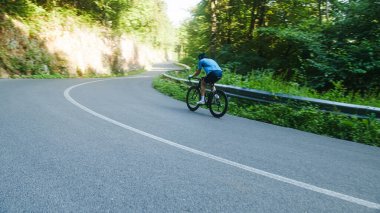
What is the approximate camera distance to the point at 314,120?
8.16 m

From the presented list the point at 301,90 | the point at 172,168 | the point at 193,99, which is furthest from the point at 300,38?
the point at 172,168

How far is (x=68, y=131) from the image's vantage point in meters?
6.23

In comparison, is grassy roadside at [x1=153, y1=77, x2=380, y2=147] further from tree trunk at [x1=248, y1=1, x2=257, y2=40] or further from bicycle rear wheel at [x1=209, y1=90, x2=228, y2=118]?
tree trunk at [x1=248, y1=1, x2=257, y2=40]

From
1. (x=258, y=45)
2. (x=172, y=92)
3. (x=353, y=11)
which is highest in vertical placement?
(x=353, y=11)

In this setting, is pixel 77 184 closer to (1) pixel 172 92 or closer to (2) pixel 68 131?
(2) pixel 68 131

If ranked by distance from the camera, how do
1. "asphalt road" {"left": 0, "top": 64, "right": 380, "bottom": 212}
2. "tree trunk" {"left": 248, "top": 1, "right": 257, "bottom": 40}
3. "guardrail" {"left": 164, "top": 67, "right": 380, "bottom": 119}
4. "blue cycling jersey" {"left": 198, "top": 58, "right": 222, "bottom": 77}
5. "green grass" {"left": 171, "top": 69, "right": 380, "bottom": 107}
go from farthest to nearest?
"tree trunk" {"left": 248, "top": 1, "right": 257, "bottom": 40}, "blue cycling jersey" {"left": 198, "top": 58, "right": 222, "bottom": 77}, "green grass" {"left": 171, "top": 69, "right": 380, "bottom": 107}, "guardrail" {"left": 164, "top": 67, "right": 380, "bottom": 119}, "asphalt road" {"left": 0, "top": 64, "right": 380, "bottom": 212}

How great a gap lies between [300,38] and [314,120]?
8129 millimetres

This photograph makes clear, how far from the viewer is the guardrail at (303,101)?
25.0 feet

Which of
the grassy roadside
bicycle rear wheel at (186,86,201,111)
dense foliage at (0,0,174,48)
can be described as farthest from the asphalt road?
dense foliage at (0,0,174,48)

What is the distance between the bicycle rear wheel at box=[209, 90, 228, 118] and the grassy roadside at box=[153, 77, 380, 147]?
0.84 m

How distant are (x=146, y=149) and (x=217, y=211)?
2.33m

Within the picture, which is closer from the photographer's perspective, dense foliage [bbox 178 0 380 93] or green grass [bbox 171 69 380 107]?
green grass [bbox 171 69 380 107]

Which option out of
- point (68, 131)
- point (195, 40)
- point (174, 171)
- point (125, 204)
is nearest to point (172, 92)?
point (68, 131)

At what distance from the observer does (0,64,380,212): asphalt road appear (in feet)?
11.2
